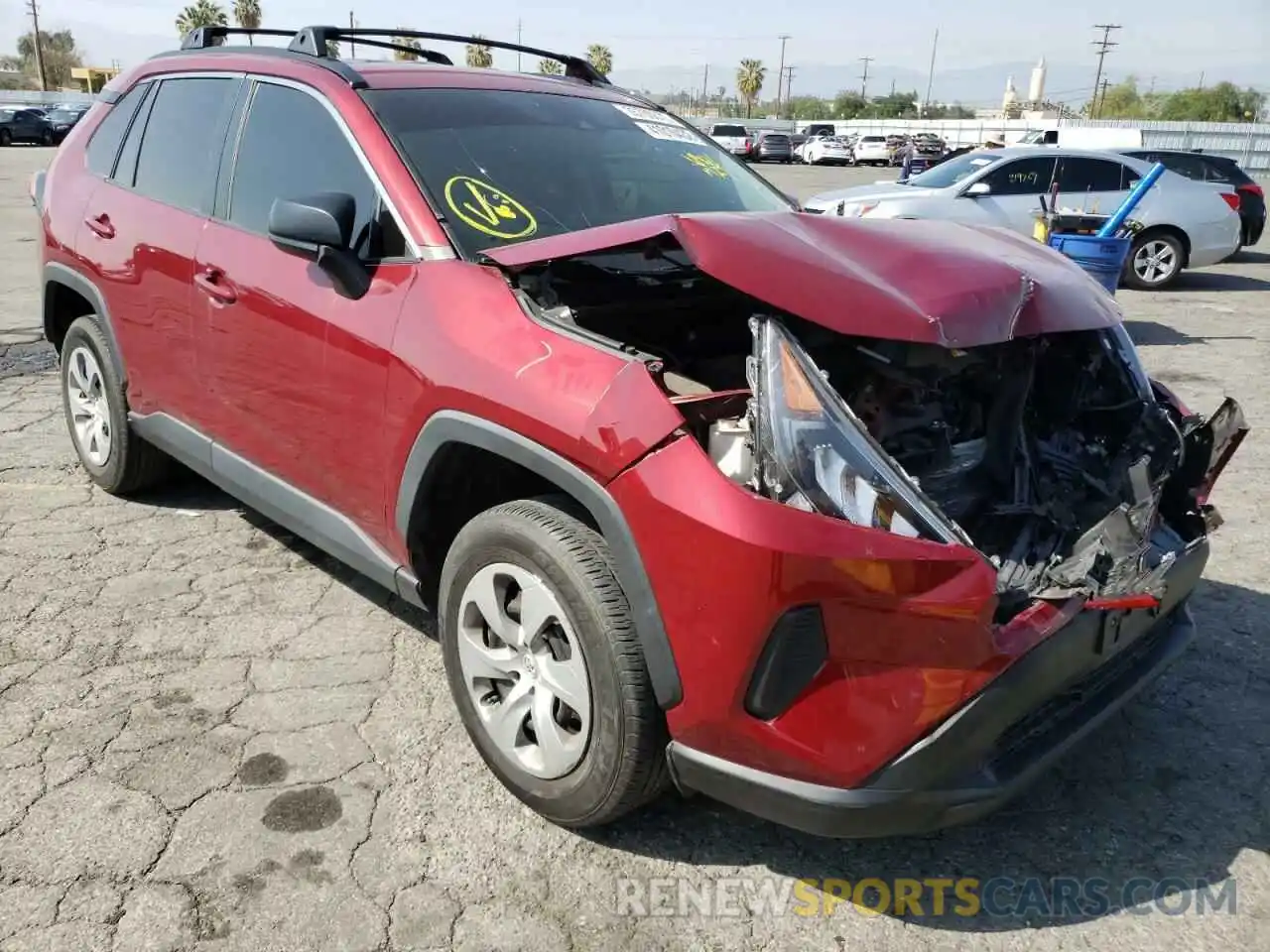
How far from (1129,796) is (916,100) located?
12401 cm

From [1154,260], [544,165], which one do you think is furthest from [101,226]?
[1154,260]

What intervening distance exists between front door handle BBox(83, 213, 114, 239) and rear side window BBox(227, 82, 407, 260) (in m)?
0.90

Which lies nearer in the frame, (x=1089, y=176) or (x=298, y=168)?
(x=298, y=168)

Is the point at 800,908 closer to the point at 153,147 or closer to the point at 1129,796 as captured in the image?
the point at 1129,796

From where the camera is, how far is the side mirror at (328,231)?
2.77m

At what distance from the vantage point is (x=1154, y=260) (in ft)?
39.8

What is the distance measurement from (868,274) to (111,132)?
3.56 m

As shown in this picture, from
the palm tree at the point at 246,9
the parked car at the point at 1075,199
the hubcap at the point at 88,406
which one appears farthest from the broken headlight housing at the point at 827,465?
the palm tree at the point at 246,9

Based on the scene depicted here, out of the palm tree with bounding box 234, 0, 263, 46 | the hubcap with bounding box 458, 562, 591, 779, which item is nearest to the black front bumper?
the hubcap with bounding box 458, 562, 591, 779

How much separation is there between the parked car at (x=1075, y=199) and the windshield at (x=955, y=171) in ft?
0.04

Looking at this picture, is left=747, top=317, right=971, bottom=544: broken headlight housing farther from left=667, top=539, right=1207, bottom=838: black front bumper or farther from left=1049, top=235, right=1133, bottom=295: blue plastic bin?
left=1049, top=235, right=1133, bottom=295: blue plastic bin

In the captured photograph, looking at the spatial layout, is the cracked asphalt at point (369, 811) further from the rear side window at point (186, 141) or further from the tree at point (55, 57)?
the tree at point (55, 57)

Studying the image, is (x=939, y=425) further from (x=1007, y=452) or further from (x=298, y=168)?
(x=298, y=168)

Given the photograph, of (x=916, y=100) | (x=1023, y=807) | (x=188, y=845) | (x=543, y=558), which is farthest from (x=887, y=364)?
(x=916, y=100)
